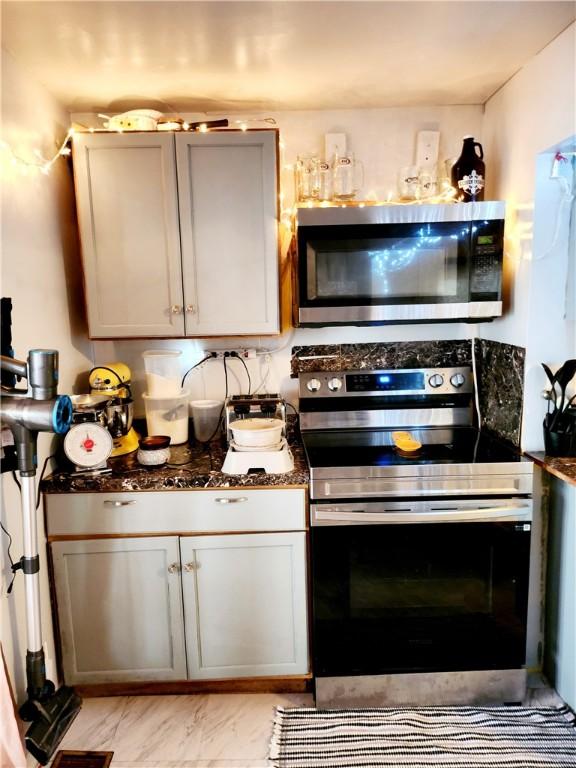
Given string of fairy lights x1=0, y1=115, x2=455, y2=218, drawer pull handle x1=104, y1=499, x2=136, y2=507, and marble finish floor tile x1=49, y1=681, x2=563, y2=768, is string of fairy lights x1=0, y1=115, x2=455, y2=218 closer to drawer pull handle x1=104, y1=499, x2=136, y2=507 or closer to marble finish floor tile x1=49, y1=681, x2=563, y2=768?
drawer pull handle x1=104, y1=499, x2=136, y2=507

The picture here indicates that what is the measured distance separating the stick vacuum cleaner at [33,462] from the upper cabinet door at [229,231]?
79 cm

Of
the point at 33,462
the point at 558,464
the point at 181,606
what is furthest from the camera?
the point at 181,606

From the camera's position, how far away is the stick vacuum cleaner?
135 centimetres

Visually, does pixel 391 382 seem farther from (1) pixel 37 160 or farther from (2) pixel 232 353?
(1) pixel 37 160

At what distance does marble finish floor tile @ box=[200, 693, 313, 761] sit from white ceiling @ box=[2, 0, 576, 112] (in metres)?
2.29

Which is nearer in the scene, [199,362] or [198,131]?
[198,131]

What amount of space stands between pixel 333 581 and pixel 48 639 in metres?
1.06

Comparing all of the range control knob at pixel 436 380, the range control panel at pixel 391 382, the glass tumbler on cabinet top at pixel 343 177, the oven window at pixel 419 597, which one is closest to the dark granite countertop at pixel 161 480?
the oven window at pixel 419 597

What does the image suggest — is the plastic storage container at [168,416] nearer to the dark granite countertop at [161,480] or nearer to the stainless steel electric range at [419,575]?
the dark granite countertop at [161,480]

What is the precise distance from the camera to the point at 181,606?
188 centimetres

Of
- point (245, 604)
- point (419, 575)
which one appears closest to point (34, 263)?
point (245, 604)

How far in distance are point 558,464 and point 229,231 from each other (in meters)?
1.48

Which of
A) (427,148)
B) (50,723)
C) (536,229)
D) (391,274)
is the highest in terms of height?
(427,148)

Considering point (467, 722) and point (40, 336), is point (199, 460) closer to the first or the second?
point (40, 336)
